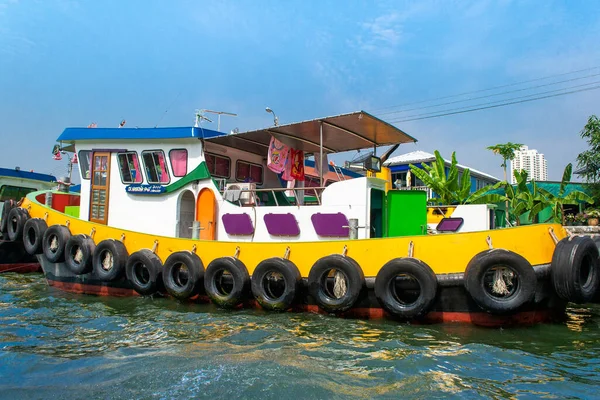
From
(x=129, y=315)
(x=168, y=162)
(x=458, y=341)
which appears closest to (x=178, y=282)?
(x=129, y=315)

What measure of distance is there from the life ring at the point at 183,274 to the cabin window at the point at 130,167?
244cm

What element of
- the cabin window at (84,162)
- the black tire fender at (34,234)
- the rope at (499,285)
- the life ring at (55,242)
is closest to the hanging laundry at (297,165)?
the cabin window at (84,162)

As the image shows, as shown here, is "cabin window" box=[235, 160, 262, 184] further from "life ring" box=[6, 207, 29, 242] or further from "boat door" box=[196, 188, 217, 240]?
"life ring" box=[6, 207, 29, 242]

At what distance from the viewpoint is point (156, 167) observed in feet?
27.6

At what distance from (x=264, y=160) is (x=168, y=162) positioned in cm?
237

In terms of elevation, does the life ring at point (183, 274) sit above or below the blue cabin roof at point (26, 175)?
below

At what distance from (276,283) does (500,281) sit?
9.85ft

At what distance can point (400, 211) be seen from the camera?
272 inches

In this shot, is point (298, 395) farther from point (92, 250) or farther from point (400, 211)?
point (92, 250)

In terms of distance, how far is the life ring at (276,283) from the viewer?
19.3 feet

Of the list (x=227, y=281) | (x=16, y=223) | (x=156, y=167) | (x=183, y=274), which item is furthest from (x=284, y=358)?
(x=16, y=223)

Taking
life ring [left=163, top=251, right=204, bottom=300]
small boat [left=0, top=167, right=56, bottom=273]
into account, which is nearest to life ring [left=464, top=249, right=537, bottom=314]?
life ring [left=163, top=251, right=204, bottom=300]

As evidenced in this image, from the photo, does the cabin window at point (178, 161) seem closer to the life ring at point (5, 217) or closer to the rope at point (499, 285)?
the life ring at point (5, 217)

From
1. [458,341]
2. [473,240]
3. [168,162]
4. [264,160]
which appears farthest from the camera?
[264,160]
